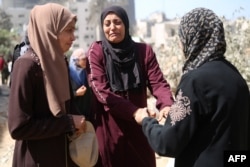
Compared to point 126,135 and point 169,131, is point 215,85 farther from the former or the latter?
point 126,135

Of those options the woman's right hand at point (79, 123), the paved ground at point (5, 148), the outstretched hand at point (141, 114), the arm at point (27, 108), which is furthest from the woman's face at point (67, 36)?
the paved ground at point (5, 148)

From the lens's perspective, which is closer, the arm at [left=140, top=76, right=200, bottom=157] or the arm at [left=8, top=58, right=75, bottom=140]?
the arm at [left=140, top=76, right=200, bottom=157]

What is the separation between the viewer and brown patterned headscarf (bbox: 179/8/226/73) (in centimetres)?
169

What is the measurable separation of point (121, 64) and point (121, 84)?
4.8 inches

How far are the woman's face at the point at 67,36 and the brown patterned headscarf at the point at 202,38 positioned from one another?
579mm

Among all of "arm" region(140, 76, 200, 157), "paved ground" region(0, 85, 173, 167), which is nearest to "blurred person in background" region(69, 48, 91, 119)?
"paved ground" region(0, 85, 173, 167)

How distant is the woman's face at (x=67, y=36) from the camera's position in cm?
199

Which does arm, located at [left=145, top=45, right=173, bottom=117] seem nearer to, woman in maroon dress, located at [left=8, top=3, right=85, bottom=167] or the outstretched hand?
the outstretched hand

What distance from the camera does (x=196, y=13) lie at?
1734 millimetres

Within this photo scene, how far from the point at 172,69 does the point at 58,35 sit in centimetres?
690

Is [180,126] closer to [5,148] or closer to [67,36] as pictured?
[67,36]

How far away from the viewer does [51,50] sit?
6.29 ft

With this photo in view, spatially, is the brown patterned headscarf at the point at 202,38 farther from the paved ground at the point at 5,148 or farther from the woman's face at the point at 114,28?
the paved ground at the point at 5,148

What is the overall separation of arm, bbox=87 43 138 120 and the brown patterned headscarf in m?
0.74
